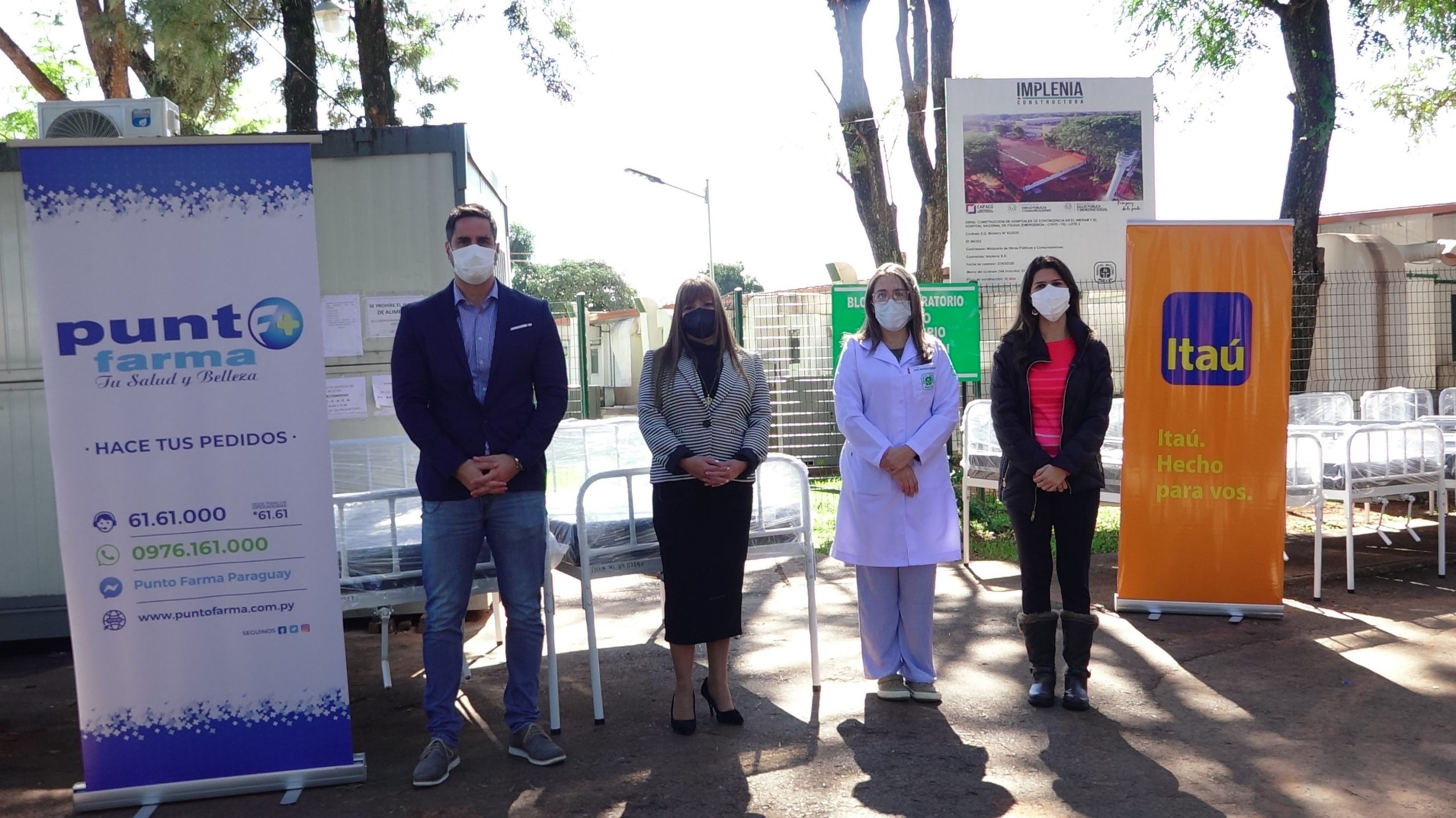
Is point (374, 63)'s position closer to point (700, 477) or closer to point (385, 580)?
point (385, 580)

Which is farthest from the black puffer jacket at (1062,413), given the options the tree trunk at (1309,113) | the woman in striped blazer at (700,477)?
the tree trunk at (1309,113)

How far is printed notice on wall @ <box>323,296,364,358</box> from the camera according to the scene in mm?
6824

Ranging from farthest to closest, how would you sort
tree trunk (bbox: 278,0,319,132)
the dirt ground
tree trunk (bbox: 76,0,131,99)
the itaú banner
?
tree trunk (bbox: 76,0,131,99), tree trunk (bbox: 278,0,319,132), the itaú banner, the dirt ground

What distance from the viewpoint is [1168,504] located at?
6559mm

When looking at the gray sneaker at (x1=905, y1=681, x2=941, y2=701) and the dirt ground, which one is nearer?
the dirt ground

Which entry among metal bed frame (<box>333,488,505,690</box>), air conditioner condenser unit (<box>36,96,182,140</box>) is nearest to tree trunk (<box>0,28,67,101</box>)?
air conditioner condenser unit (<box>36,96,182,140</box>)

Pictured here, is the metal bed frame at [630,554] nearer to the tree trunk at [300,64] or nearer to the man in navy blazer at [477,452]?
the man in navy blazer at [477,452]

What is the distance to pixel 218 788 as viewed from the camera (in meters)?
4.25

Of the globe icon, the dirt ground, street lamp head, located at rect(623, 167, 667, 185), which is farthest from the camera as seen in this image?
street lamp head, located at rect(623, 167, 667, 185)

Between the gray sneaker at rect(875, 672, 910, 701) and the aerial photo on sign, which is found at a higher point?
the aerial photo on sign

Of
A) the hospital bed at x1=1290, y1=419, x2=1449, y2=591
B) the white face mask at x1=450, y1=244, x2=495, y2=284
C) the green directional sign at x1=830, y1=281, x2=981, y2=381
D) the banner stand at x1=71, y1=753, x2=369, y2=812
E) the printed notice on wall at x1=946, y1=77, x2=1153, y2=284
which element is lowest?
the banner stand at x1=71, y1=753, x2=369, y2=812

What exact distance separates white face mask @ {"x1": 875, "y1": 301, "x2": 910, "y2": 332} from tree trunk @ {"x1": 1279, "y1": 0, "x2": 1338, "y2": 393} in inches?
310

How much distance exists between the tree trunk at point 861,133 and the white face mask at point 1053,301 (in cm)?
841

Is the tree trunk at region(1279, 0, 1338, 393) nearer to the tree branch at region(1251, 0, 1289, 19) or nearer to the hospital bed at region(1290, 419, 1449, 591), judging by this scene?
the tree branch at region(1251, 0, 1289, 19)
